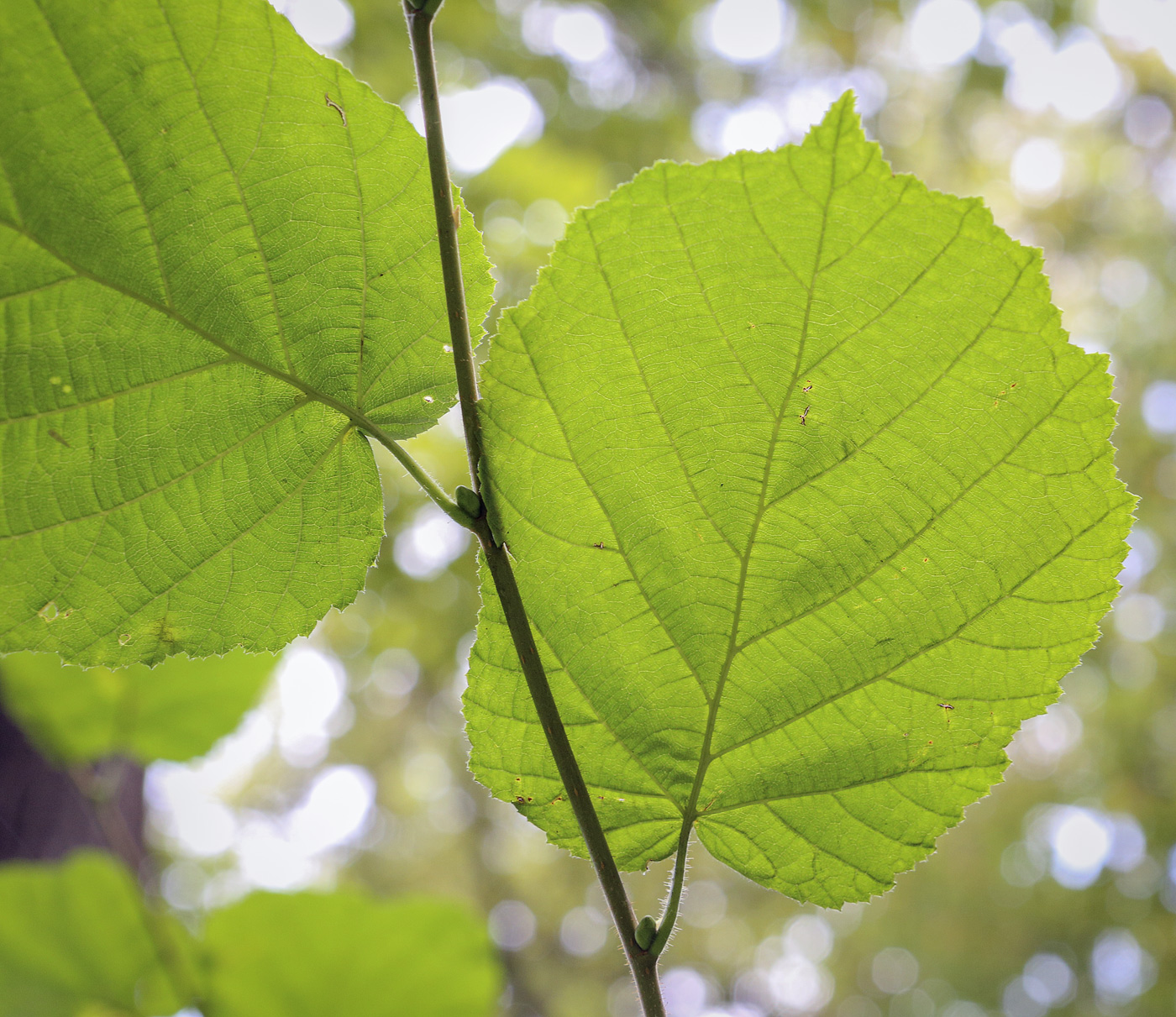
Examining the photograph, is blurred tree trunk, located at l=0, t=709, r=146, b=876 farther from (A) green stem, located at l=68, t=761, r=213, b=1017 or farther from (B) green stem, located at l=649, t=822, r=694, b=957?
(B) green stem, located at l=649, t=822, r=694, b=957

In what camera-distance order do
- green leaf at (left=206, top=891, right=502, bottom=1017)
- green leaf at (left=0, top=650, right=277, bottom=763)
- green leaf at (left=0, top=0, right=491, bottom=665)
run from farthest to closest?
green leaf at (left=0, top=650, right=277, bottom=763), green leaf at (left=206, top=891, right=502, bottom=1017), green leaf at (left=0, top=0, right=491, bottom=665)

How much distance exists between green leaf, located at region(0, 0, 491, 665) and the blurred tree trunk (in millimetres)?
1041

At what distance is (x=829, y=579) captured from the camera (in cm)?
47

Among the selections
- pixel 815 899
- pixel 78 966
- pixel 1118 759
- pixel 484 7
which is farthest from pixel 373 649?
pixel 1118 759

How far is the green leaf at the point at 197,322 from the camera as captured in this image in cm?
39

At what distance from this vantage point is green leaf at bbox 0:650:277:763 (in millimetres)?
1101

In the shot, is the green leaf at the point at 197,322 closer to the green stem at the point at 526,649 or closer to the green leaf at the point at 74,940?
the green stem at the point at 526,649

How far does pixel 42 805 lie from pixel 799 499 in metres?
1.53

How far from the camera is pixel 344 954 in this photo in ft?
3.27

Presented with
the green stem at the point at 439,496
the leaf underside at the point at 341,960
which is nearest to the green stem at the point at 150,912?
the leaf underside at the point at 341,960

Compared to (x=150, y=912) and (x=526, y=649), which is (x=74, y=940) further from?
(x=526, y=649)

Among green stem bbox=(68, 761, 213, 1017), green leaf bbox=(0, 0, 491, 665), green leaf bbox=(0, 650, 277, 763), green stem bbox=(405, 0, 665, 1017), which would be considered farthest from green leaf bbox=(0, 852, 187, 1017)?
green stem bbox=(405, 0, 665, 1017)

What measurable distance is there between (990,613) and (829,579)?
86mm

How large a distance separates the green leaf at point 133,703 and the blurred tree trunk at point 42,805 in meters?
0.20
